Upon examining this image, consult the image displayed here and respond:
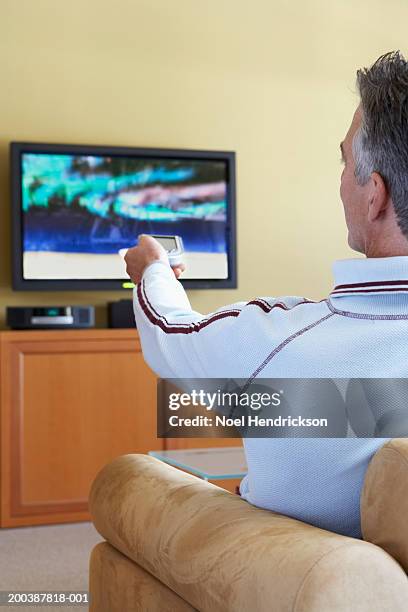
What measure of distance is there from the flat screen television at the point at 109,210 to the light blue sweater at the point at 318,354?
346 cm

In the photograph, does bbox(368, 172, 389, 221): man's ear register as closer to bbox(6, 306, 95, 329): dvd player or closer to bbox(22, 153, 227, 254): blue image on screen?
bbox(6, 306, 95, 329): dvd player

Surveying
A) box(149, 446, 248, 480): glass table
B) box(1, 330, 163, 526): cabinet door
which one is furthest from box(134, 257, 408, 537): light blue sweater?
box(1, 330, 163, 526): cabinet door

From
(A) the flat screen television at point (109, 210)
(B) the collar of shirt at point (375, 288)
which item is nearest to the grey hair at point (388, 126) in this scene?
(B) the collar of shirt at point (375, 288)

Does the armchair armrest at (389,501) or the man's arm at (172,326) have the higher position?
the man's arm at (172,326)

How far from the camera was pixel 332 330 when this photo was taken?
123 centimetres

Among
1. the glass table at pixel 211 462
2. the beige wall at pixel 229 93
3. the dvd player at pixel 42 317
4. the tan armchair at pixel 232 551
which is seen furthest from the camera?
the beige wall at pixel 229 93

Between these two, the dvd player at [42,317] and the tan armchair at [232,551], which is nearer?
the tan armchair at [232,551]

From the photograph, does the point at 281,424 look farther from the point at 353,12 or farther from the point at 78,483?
the point at 353,12

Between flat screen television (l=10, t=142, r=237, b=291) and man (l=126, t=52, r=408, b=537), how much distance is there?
11.2ft

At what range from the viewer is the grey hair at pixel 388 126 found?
126 cm

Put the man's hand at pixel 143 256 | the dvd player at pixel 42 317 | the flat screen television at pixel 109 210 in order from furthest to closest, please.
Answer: the flat screen television at pixel 109 210
the dvd player at pixel 42 317
the man's hand at pixel 143 256

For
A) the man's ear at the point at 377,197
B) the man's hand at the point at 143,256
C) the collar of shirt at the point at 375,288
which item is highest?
the man's ear at the point at 377,197

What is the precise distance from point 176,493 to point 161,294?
317 millimetres

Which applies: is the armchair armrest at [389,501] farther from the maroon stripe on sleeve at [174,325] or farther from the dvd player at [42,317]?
the dvd player at [42,317]
